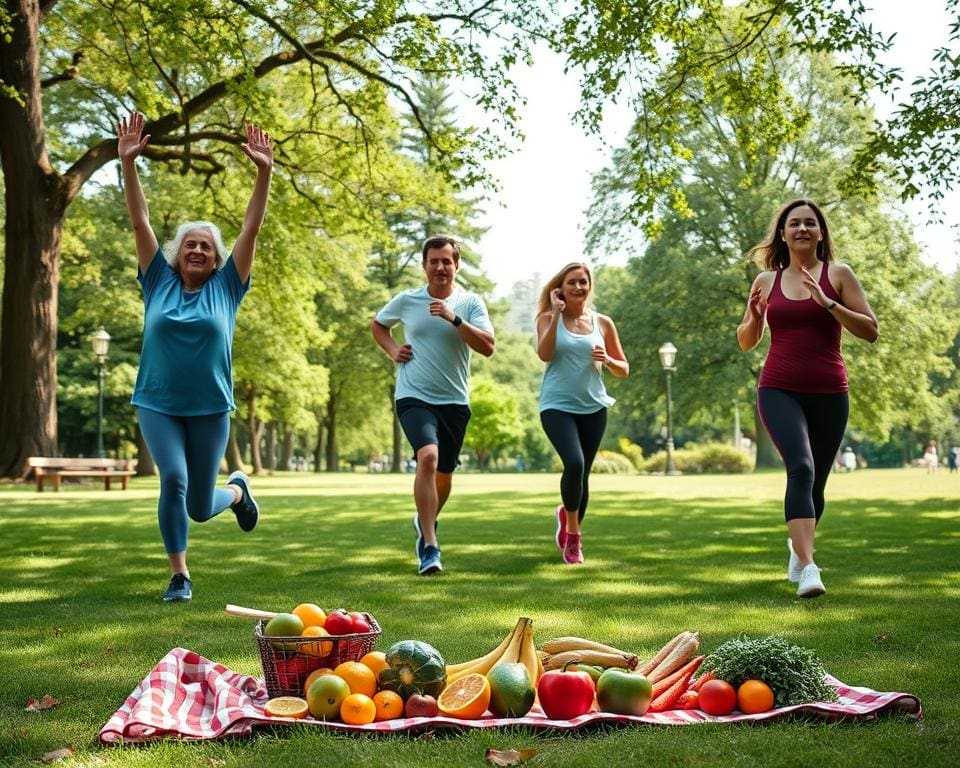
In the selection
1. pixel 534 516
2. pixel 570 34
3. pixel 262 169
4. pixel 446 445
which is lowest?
pixel 534 516

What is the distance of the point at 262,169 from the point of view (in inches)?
253

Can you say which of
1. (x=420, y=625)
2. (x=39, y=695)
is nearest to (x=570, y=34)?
(x=420, y=625)

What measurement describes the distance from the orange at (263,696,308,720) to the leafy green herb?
4.98 feet

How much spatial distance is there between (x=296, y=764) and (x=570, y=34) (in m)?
14.0

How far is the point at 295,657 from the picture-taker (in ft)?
12.7

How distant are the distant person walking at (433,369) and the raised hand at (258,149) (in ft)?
6.48

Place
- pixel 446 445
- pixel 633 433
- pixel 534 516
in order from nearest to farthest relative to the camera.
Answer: pixel 446 445
pixel 534 516
pixel 633 433

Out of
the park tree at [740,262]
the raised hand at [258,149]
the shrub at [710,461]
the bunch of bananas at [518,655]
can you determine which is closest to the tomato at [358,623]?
the bunch of bananas at [518,655]

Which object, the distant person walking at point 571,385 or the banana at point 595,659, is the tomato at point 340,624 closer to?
the banana at point 595,659

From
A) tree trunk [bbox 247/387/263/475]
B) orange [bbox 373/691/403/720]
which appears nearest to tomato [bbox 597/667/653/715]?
orange [bbox 373/691/403/720]

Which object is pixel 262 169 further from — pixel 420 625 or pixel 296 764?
pixel 296 764

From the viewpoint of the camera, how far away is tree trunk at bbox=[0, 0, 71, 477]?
19734 mm

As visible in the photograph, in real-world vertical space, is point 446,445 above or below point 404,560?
above

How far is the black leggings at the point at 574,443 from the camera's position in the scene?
344 inches
